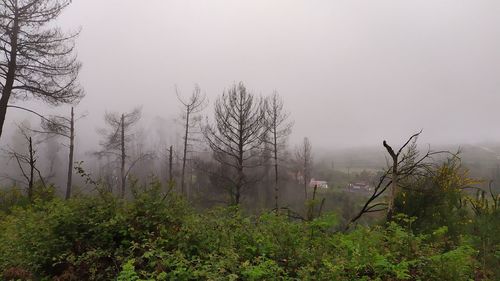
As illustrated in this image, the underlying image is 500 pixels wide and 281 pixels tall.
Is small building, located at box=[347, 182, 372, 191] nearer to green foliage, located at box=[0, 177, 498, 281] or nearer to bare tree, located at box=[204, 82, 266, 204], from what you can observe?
bare tree, located at box=[204, 82, 266, 204]

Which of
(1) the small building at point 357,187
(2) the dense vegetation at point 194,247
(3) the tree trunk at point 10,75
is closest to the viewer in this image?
(2) the dense vegetation at point 194,247

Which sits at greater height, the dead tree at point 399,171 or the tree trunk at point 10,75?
the tree trunk at point 10,75

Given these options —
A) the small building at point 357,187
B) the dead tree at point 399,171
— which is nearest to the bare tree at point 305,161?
the small building at point 357,187

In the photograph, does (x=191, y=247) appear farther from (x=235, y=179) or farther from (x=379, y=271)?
(x=235, y=179)

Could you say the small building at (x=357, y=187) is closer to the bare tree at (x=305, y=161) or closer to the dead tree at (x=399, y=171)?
the bare tree at (x=305, y=161)

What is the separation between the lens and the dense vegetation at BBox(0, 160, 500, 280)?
13.6 feet

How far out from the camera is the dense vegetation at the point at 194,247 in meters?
4.14

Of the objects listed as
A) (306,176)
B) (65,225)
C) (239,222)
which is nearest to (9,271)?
(65,225)

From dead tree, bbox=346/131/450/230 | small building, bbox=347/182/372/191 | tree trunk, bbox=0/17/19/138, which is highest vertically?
tree trunk, bbox=0/17/19/138

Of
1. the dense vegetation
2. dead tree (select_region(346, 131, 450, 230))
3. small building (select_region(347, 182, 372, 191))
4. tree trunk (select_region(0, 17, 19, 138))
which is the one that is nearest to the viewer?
the dense vegetation

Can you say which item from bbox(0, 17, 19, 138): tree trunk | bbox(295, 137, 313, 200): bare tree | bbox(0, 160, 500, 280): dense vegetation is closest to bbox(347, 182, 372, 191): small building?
bbox(295, 137, 313, 200): bare tree

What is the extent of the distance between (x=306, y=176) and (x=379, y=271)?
30235 millimetres

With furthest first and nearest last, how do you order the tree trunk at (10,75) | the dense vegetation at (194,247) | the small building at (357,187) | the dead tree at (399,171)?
the small building at (357,187)
the tree trunk at (10,75)
the dead tree at (399,171)
the dense vegetation at (194,247)

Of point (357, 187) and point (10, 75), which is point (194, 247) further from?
point (357, 187)
